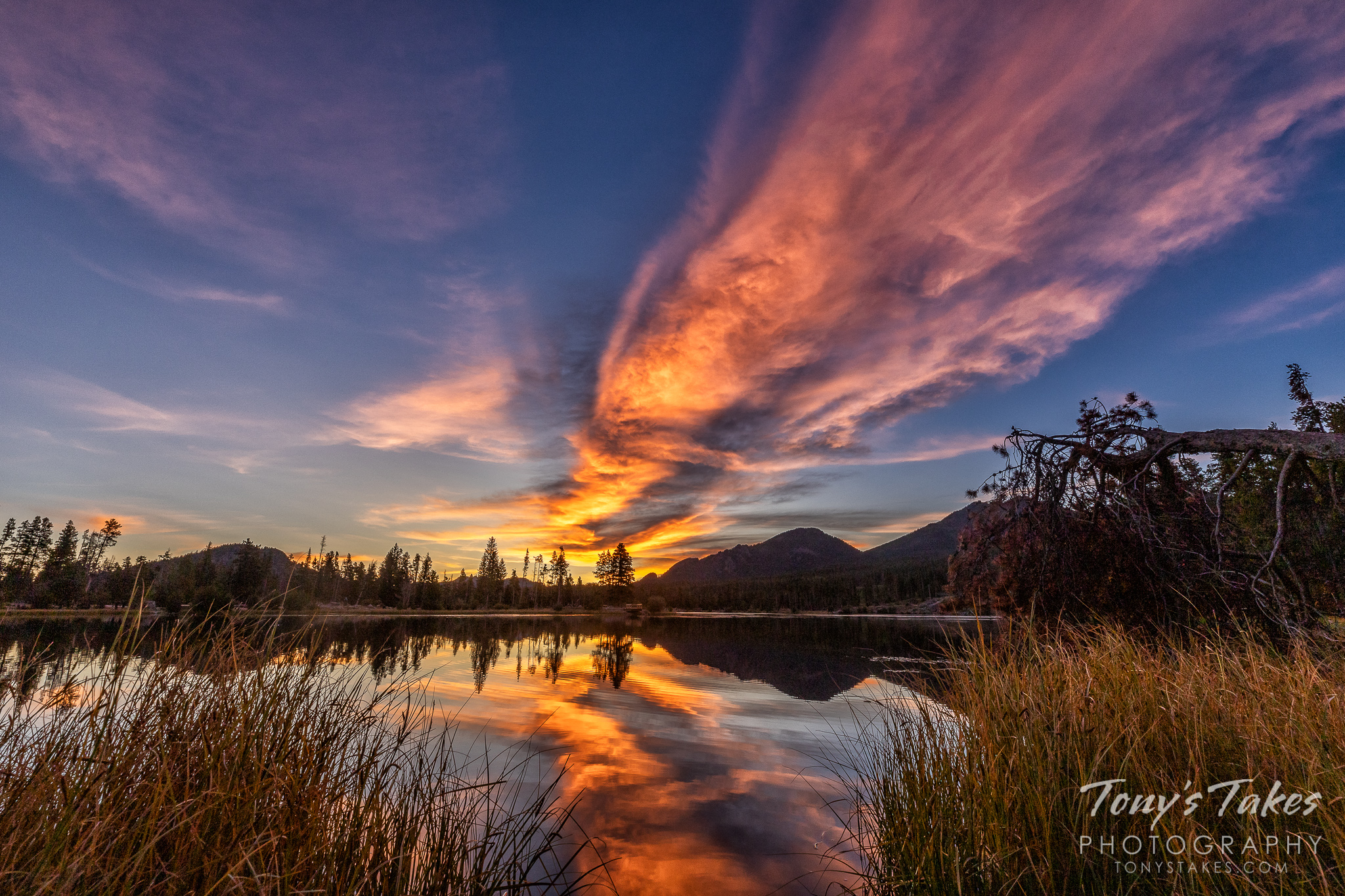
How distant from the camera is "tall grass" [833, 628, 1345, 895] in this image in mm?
3035

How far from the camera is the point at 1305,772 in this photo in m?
3.29

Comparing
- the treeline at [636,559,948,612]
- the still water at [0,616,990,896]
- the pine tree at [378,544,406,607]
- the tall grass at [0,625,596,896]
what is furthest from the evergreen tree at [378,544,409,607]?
the tall grass at [0,625,596,896]

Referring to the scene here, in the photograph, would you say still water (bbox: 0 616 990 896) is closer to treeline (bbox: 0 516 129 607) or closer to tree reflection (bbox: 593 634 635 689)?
tree reflection (bbox: 593 634 635 689)

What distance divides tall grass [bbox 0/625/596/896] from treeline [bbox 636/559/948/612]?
11224 centimetres

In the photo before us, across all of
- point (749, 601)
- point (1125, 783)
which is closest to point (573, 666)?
point (1125, 783)

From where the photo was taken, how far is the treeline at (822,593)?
371 feet

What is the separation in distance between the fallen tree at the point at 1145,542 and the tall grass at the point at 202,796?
7036 mm

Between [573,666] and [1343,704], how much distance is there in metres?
25.0

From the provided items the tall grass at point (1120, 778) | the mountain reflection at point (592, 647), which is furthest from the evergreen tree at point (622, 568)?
the tall grass at point (1120, 778)

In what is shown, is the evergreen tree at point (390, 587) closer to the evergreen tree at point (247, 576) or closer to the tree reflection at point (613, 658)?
the evergreen tree at point (247, 576)

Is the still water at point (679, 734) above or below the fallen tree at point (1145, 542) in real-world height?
below

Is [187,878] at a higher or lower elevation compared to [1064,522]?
lower

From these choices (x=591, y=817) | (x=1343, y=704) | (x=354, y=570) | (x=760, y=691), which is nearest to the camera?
(x=1343, y=704)

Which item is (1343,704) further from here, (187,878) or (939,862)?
(187,878)
